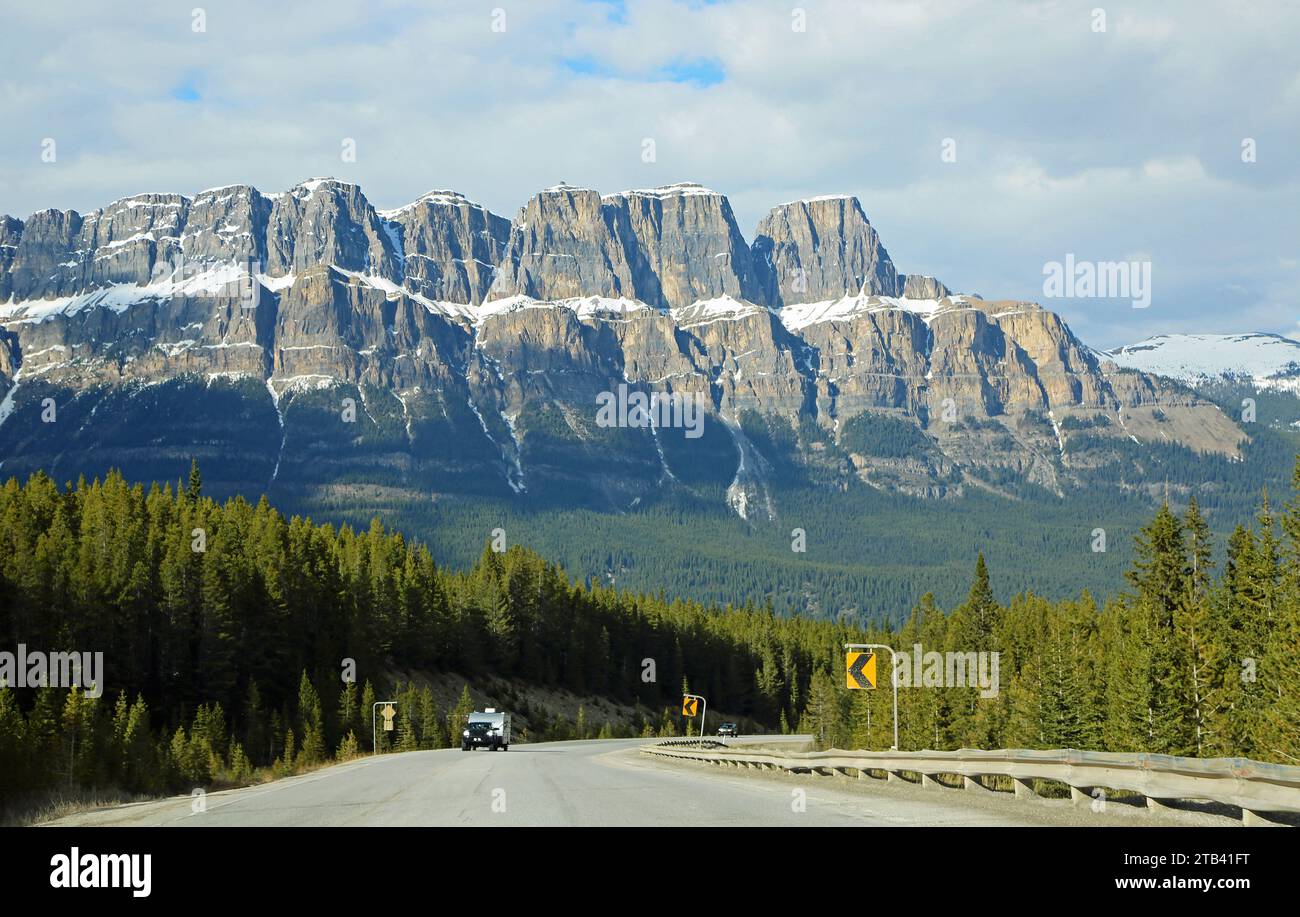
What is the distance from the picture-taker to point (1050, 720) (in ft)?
227

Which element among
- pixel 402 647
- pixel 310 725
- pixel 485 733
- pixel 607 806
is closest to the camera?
pixel 607 806

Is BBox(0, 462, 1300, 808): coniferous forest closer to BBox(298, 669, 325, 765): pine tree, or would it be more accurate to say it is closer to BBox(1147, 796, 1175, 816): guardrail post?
BBox(298, 669, 325, 765): pine tree

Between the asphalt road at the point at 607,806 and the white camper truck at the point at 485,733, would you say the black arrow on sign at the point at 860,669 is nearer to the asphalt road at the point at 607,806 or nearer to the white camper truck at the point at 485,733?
the asphalt road at the point at 607,806

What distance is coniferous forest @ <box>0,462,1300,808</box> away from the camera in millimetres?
56656

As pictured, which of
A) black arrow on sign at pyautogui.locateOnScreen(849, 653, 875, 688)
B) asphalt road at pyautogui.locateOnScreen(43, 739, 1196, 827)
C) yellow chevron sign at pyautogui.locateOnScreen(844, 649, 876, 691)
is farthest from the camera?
black arrow on sign at pyautogui.locateOnScreen(849, 653, 875, 688)

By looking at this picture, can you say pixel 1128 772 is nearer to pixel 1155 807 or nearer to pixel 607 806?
pixel 1155 807

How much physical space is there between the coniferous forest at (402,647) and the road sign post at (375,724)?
96cm

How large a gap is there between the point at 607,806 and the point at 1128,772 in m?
8.57

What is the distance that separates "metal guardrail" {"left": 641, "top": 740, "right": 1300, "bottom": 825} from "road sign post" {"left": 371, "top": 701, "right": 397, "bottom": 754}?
160 feet

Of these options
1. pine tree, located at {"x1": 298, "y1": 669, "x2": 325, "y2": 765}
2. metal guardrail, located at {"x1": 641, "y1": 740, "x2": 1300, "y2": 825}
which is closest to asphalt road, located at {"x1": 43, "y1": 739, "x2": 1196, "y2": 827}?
metal guardrail, located at {"x1": 641, "y1": 740, "x2": 1300, "y2": 825}

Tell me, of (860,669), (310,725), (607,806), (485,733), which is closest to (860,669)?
(860,669)

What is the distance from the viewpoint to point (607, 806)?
22922 millimetres

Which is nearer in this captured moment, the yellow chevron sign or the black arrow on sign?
the yellow chevron sign
